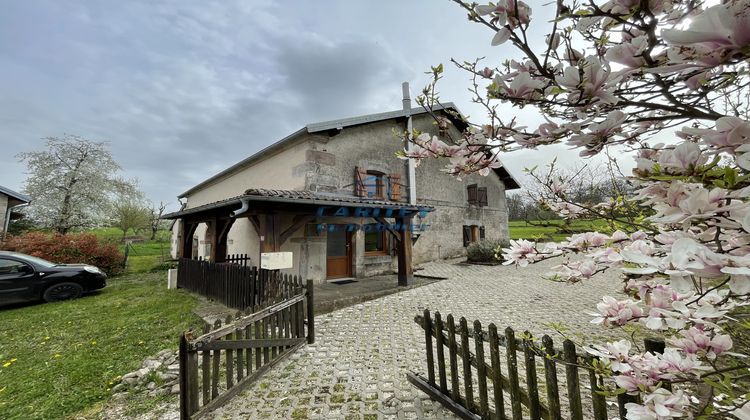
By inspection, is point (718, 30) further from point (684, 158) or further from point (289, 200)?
point (289, 200)

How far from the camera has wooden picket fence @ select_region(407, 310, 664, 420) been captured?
5.78ft

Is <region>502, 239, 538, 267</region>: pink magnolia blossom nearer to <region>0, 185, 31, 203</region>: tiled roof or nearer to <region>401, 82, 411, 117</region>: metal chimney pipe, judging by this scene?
<region>401, 82, 411, 117</region>: metal chimney pipe

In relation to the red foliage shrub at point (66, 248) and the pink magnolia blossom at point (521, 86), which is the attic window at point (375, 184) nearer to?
the pink magnolia blossom at point (521, 86)

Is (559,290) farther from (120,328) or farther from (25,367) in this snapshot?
(25,367)

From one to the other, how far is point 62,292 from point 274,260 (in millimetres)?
7479

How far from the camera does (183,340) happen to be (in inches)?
104

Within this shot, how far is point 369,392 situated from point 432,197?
10242mm

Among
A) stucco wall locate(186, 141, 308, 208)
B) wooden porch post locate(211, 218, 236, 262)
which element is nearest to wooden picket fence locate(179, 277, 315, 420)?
wooden porch post locate(211, 218, 236, 262)

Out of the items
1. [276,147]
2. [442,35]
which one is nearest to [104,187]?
[276,147]

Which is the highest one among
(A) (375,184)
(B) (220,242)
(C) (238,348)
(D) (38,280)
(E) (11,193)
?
(E) (11,193)

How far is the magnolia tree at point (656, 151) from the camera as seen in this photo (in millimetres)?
639

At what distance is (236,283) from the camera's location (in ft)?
20.3

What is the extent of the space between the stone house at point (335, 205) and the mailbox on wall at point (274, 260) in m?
0.72

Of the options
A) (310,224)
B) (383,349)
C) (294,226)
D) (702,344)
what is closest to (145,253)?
(310,224)
